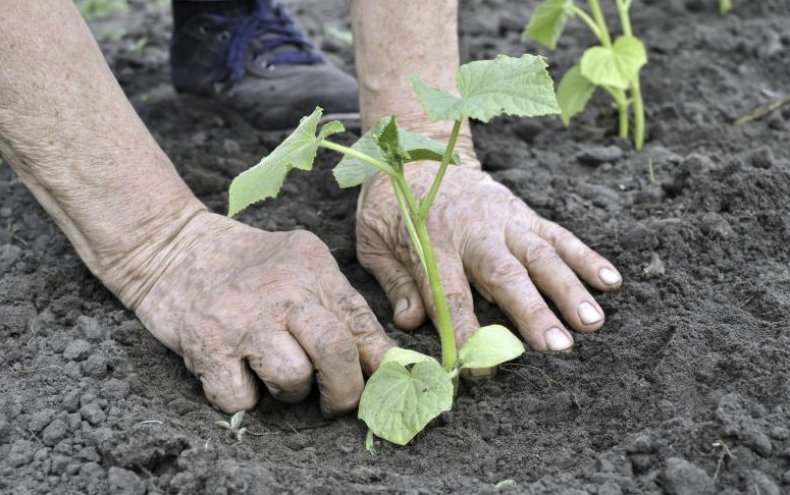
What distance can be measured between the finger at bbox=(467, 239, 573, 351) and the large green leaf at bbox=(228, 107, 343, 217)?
1.67 ft

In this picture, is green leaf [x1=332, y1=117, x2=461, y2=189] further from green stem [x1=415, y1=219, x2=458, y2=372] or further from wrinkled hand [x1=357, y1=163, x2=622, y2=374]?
wrinkled hand [x1=357, y1=163, x2=622, y2=374]

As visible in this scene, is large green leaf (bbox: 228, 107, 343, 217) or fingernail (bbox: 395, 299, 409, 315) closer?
large green leaf (bbox: 228, 107, 343, 217)

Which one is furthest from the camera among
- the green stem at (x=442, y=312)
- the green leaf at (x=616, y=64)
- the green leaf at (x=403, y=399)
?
the green leaf at (x=616, y=64)

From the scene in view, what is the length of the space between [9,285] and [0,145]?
0.34 metres

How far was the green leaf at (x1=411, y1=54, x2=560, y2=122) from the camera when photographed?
1496 mm

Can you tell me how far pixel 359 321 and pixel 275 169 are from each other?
0.39 metres

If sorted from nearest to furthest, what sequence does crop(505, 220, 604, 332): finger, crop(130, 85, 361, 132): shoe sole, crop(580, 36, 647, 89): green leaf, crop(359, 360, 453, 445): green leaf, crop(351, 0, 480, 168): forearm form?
crop(359, 360, 453, 445): green leaf, crop(505, 220, 604, 332): finger, crop(351, 0, 480, 168): forearm, crop(580, 36, 647, 89): green leaf, crop(130, 85, 361, 132): shoe sole

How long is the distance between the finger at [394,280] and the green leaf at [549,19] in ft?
2.58

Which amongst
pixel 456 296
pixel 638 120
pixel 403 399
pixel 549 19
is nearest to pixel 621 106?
pixel 638 120

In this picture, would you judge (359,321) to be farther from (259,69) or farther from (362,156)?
(259,69)

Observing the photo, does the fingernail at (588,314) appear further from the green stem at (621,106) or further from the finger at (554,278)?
the green stem at (621,106)

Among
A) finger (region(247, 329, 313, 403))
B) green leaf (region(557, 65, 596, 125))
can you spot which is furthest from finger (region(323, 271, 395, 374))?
green leaf (region(557, 65, 596, 125))

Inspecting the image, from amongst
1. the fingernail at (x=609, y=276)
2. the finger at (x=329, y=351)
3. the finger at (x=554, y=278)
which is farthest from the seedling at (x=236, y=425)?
the fingernail at (x=609, y=276)

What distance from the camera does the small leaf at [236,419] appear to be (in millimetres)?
1766
